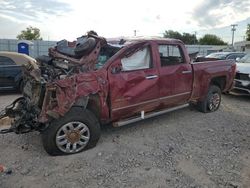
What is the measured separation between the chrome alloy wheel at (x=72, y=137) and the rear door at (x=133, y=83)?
0.68 meters

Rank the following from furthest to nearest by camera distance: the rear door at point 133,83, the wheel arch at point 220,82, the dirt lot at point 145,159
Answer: the wheel arch at point 220,82, the rear door at point 133,83, the dirt lot at point 145,159

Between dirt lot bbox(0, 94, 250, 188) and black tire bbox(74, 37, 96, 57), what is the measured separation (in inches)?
65.1

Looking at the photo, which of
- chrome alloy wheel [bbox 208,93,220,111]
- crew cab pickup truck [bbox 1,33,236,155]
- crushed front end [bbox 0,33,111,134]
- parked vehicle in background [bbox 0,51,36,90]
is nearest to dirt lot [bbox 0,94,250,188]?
crew cab pickup truck [bbox 1,33,236,155]

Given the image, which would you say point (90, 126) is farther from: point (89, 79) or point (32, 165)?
point (32, 165)

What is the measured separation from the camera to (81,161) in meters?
4.19

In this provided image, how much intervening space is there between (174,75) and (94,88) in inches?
78.7

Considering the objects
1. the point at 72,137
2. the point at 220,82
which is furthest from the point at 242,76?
the point at 72,137

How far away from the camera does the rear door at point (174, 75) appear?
18.1 ft

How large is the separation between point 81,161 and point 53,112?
34.3 inches

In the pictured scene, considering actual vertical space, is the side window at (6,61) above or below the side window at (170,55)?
below

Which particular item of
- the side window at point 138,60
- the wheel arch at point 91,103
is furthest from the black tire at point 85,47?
the wheel arch at point 91,103

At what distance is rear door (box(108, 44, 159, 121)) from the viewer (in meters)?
4.75

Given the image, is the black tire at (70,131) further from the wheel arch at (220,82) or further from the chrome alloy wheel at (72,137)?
the wheel arch at (220,82)

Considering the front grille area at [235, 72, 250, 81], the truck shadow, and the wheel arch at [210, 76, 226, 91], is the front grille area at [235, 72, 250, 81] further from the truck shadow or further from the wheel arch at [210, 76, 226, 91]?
the wheel arch at [210, 76, 226, 91]
